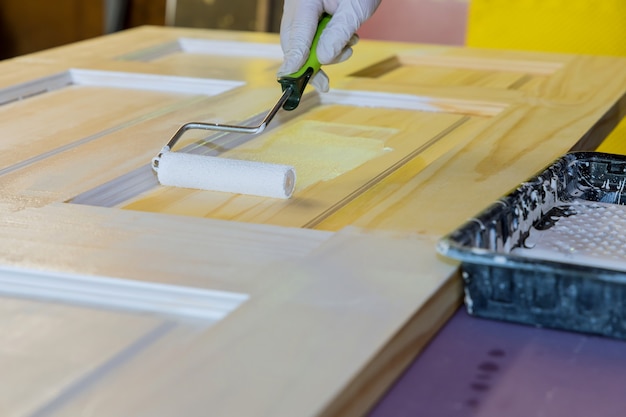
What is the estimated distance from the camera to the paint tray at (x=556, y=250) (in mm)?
756

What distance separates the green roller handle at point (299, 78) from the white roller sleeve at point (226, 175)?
0.67ft

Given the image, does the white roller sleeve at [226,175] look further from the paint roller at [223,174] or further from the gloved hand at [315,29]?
the gloved hand at [315,29]

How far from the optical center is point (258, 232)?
3.05 feet

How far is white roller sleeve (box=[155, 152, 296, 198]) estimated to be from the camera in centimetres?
109

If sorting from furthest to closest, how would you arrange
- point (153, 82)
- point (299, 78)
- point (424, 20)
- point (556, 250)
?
point (424, 20) < point (153, 82) < point (299, 78) < point (556, 250)

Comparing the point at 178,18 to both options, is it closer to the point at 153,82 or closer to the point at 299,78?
the point at 153,82

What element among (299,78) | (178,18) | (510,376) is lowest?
(178,18)

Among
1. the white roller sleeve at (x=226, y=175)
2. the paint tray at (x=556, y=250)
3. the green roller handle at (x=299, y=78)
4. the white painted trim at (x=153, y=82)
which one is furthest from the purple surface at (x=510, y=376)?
the white painted trim at (x=153, y=82)

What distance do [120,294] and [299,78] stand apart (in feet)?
1.93

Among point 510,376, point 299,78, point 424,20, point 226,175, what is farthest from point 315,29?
point 424,20

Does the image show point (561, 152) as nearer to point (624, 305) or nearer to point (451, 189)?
point (451, 189)

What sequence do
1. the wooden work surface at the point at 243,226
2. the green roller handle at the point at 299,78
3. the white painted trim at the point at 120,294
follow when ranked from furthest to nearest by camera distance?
1. the green roller handle at the point at 299,78
2. the white painted trim at the point at 120,294
3. the wooden work surface at the point at 243,226

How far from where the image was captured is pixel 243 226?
3.11ft

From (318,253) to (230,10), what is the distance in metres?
3.14
